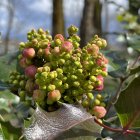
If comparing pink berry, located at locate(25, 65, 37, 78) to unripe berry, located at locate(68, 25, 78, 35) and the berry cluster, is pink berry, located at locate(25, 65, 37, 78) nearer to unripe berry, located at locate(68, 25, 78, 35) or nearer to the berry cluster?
the berry cluster

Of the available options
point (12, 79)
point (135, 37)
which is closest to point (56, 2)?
point (135, 37)

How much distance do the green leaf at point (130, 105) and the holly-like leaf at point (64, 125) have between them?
0.18ft

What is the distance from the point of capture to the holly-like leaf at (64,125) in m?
0.74

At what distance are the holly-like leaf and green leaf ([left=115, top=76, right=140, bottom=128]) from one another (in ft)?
0.18

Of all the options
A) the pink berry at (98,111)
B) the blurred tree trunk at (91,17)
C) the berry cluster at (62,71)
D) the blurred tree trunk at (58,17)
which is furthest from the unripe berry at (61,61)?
the blurred tree trunk at (58,17)

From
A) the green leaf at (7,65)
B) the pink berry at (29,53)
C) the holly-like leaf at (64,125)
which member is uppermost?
the pink berry at (29,53)

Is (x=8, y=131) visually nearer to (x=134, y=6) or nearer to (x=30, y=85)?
(x=30, y=85)

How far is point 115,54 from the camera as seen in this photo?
4.42 feet

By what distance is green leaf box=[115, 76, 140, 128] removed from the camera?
2.58 feet

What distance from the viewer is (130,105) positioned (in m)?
0.81

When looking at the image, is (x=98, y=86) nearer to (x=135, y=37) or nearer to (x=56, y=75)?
(x=56, y=75)

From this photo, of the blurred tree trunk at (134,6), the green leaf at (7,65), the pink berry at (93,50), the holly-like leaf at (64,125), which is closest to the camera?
the holly-like leaf at (64,125)

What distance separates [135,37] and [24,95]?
71 cm

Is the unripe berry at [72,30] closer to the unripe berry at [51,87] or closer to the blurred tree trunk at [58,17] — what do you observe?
the unripe berry at [51,87]
